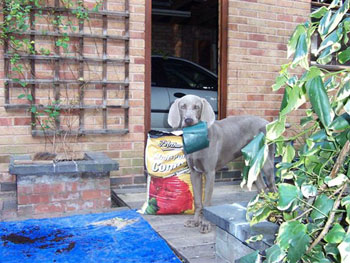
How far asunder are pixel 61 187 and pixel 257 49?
10.2ft

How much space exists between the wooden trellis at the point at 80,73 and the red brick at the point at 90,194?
0.81m

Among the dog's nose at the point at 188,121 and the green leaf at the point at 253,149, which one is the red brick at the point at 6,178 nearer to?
the dog's nose at the point at 188,121

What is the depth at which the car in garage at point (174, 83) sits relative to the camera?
19.8 feet

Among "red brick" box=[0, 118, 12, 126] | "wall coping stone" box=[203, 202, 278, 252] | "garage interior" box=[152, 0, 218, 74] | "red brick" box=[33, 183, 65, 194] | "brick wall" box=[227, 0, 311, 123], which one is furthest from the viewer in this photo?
"garage interior" box=[152, 0, 218, 74]

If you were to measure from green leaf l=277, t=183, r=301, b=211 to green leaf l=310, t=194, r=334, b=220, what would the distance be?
0.07 meters

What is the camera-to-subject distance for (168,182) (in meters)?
3.68

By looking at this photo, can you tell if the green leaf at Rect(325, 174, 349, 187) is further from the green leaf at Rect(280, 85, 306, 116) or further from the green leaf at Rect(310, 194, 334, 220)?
the green leaf at Rect(280, 85, 306, 116)

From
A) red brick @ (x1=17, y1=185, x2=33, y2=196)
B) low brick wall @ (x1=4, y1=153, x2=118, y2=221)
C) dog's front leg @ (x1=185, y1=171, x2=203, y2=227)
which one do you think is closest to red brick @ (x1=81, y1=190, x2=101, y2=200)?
low brick wall @ (x1=4, y1=153, x2=118, y2=221)

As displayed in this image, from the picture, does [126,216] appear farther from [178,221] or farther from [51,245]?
[51,245]

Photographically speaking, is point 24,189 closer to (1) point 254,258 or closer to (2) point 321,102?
(1) point 254,258

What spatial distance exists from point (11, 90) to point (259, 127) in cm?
257

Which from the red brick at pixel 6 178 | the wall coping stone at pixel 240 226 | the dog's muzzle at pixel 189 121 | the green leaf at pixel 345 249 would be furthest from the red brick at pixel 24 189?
the green leaf at pixel 345 249

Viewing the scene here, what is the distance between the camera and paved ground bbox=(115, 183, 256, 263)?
2.71 m

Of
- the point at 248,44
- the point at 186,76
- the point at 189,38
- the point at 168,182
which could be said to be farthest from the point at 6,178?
the point at 189,38
